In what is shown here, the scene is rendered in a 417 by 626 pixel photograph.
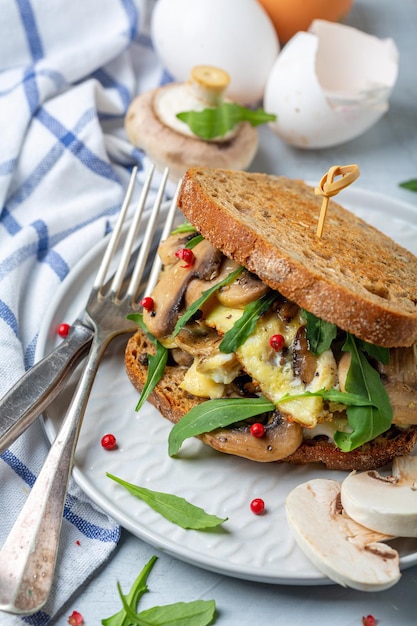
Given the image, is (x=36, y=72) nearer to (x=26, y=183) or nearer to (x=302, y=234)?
(x=26, y=183)

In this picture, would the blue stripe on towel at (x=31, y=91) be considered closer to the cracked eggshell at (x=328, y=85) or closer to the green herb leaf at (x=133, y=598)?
the cracked eggshell at (x=328, y=85)

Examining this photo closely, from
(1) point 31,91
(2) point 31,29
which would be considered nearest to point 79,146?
(1) point 31,91

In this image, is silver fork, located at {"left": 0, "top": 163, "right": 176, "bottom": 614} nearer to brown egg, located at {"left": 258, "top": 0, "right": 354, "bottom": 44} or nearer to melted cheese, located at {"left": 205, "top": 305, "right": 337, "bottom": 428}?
melted cheese, located at {"left": 205, "top": 305, "right": 337, "bottom": 428}

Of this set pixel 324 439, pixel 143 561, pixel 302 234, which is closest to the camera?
pixel 143 561

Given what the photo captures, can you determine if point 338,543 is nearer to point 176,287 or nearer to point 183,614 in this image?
point 183,614

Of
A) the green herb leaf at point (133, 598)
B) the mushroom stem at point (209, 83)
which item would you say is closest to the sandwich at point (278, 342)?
the green herb leaf at point (133, 598)

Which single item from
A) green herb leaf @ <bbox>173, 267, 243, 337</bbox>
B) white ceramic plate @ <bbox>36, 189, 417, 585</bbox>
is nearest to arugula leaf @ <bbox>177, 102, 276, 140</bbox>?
white ceramic plate @ <bbox>36, 189, 417, 585</bbox>

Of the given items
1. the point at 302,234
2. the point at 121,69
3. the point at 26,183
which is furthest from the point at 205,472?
the point at 121,69
